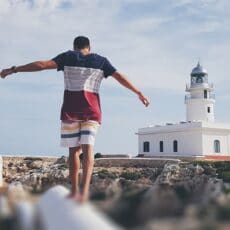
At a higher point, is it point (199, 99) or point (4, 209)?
point (199, 99)

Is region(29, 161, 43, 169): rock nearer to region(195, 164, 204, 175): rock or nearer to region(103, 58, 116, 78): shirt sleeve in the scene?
region(195, 164, 204, 175): rock

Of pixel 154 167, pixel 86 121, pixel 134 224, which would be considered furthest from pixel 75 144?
pixel 154 167

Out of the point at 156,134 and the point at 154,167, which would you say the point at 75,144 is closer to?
the point at 154,167

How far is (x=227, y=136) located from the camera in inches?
1759

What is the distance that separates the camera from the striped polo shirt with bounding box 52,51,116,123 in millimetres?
4582

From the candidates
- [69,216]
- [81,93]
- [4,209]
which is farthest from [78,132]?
[69,216]

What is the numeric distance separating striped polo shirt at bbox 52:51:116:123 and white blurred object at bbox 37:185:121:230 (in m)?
2.12

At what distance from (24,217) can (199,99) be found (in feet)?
153

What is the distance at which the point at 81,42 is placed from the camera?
4703mm

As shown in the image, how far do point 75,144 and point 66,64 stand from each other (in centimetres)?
72

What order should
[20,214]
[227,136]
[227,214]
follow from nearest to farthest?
[227,214] → [20,214] → [227,136]

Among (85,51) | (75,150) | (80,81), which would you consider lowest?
(75,150)

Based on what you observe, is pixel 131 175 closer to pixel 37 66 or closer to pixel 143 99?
pixel 143 99

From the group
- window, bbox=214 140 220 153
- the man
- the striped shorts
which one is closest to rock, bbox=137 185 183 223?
the man
